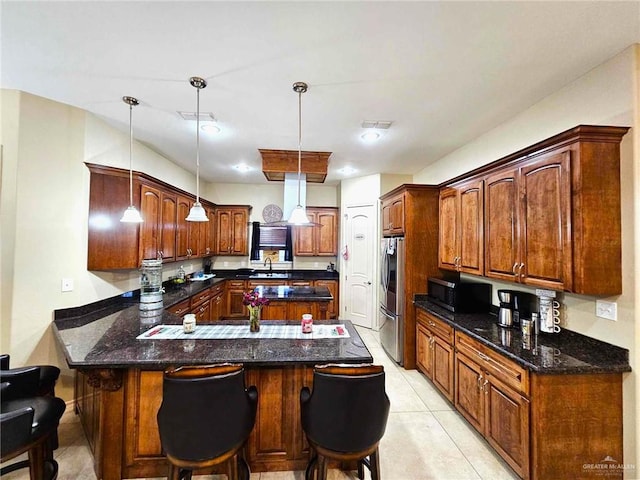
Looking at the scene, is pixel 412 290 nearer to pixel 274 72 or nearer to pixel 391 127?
pixel 391 127

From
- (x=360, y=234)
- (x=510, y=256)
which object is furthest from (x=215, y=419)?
(x=360, y=234)

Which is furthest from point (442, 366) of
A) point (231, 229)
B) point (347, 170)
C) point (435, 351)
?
point (231, 229)

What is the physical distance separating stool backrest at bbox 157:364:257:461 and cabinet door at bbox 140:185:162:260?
220 centimetres

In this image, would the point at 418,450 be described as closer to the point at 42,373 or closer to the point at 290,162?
the point at 42,373

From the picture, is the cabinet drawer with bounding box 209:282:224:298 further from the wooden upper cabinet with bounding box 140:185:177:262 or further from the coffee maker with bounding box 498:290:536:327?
the coffee maker with bounding box 498:290:536:327

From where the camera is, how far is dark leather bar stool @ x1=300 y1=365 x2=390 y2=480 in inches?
57.0

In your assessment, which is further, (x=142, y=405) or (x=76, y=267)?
(x=76, y=267)

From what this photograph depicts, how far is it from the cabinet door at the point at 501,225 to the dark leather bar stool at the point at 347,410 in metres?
1.60

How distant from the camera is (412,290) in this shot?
11.6ft

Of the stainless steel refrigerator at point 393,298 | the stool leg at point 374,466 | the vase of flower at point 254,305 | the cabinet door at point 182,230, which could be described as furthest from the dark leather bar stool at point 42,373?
the stainless steel refrigerator at point 393,298

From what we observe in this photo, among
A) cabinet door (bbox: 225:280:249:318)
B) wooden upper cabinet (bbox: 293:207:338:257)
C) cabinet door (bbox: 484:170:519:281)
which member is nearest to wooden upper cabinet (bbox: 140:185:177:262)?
cabinet door (bbox: 225:280:249:318)

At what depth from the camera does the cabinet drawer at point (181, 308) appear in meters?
3.28

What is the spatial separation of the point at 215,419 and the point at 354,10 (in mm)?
2338

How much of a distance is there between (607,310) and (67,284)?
437cm
